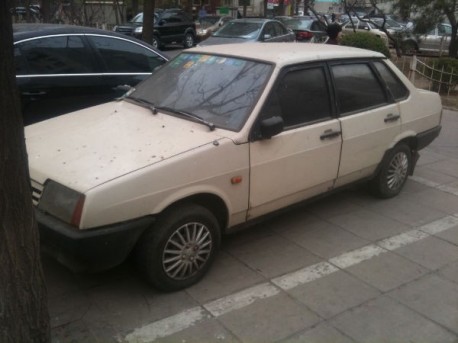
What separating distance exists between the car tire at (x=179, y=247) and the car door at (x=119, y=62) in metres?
2.72

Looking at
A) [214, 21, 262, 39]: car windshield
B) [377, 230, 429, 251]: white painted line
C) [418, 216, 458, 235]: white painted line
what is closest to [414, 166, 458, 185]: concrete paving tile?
[418, 216, 458, 235]: white painted line

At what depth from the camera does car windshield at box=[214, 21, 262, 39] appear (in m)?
14.9

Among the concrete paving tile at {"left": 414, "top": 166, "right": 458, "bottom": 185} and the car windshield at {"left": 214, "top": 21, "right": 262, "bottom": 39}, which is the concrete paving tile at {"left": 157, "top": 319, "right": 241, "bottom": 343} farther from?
the car windshield at {"left": 214, "top": 21, "right": 262, "bottom": 39}

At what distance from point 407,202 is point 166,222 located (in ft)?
9.93

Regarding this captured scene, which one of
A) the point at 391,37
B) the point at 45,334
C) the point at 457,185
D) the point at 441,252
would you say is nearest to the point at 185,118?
the point at 45,334

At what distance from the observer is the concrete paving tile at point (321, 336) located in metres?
3.05

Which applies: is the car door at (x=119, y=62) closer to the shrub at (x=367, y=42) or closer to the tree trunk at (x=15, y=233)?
the tree trunk at (x=15, y=233)

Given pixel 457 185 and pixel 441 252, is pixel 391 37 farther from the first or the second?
pixel 441 252

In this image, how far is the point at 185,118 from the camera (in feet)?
12.6

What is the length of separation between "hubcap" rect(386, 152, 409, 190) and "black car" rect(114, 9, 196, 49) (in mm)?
17304

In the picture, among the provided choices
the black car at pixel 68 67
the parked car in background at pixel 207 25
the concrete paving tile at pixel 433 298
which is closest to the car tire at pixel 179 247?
the concrete paving tile at pixel 433 298

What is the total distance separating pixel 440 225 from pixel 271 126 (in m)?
2.18

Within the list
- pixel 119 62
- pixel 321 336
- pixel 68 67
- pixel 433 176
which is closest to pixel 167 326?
pixel 321 336

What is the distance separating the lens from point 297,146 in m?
3.98
